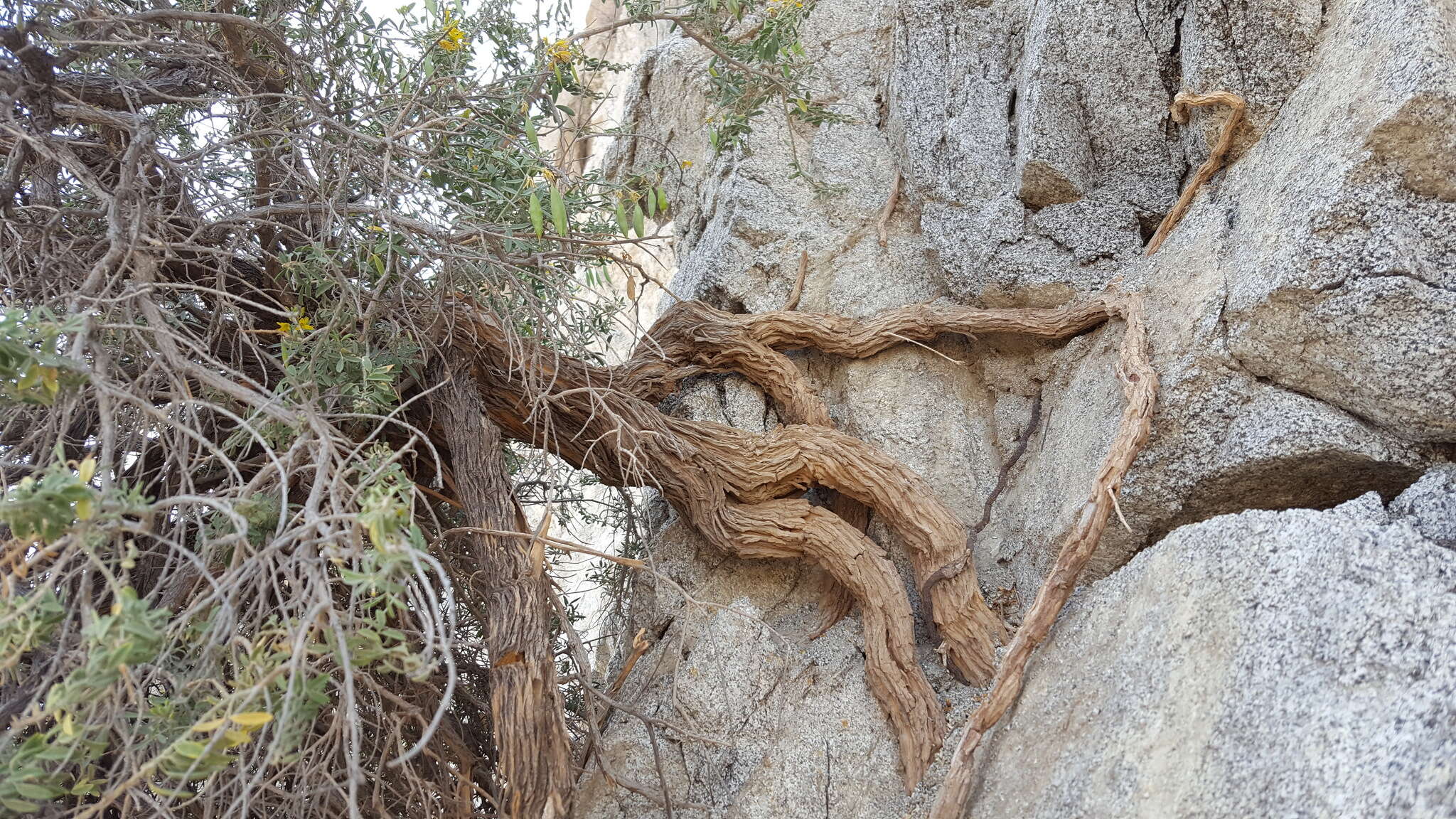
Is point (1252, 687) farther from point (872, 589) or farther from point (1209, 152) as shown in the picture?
point (1209, 152)

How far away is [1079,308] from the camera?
3.35 m

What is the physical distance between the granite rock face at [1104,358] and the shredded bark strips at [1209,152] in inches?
1.4

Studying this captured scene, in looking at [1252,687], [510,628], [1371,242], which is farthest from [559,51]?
[1252,687]

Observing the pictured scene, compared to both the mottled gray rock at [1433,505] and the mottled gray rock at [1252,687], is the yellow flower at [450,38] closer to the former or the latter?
the mottled gray rock at [1252,687]

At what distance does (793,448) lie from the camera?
3305mm

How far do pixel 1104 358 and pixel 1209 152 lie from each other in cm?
71

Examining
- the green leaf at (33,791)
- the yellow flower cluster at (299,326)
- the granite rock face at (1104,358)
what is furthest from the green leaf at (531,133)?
the green leaf at (33,791)

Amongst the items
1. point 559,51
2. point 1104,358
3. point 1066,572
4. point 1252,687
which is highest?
point 559,51

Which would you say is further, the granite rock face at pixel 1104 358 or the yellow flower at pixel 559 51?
the yellow flower at pixel 559 51

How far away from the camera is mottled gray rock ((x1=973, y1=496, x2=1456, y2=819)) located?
171 cm

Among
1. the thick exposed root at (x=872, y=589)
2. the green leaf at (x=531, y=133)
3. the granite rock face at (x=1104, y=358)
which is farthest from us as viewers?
the thick exposed root at (x=872, y=589)

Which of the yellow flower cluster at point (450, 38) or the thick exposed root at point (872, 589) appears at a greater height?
the yellow flower cluster at point (450, 38)

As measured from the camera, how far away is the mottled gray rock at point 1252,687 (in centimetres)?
171

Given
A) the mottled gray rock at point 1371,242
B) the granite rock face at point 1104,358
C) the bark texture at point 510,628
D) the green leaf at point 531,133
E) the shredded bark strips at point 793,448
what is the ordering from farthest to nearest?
the shredded bark strips at point 793,448 < the green leaf at point 531,133 < the bark texture at point 510,628 < the mottled gray rock at point 1371,242 < the granite rock face at point 1104,358
